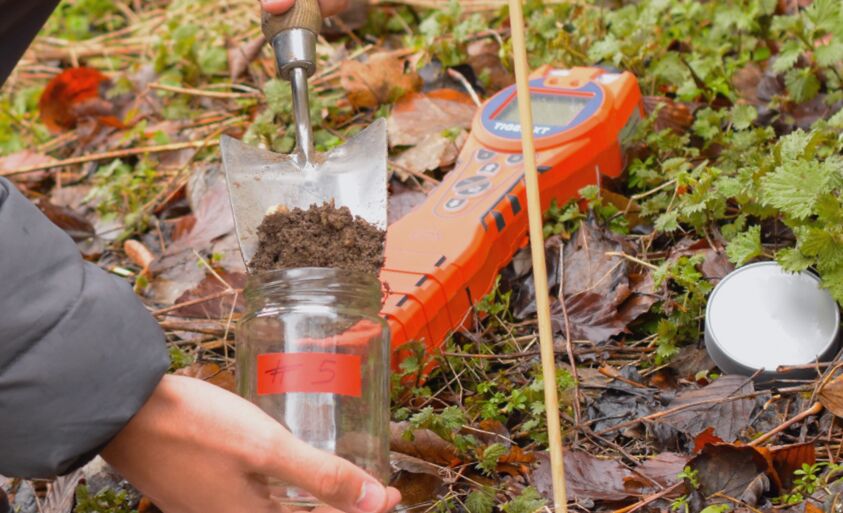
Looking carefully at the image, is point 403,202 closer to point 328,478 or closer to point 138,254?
point 138,254

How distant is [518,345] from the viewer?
2.24 metres

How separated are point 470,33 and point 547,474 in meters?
1.80

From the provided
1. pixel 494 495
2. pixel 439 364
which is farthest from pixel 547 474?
pixel 439 364

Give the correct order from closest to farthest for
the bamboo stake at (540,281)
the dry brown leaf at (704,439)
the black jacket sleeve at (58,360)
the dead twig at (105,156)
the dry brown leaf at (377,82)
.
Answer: the black jacket sleeve at (58,360), the bamboo stake at (540,281), the dry brown leaf at (704,439), the dry brown leaf at (377,82), the dead twig at (105,156)

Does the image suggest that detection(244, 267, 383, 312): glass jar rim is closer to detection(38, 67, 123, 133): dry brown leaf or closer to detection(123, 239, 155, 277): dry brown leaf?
detection(123, 239, 155, 277): dry brown leaf

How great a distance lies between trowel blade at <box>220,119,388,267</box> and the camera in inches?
84.4

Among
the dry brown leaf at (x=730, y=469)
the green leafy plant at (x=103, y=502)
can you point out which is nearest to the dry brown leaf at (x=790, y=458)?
the dry brown leaf at (x=730, y=469)

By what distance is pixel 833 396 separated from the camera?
1.79m

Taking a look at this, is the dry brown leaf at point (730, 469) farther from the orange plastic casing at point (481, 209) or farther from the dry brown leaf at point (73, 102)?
the dry brown leaf at point (73, 102)

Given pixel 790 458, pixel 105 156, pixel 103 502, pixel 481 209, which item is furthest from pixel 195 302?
pixel 790 458

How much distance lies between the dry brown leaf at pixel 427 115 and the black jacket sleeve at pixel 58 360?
5.21 ft

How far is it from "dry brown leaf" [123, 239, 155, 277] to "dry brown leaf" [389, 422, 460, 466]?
1.17 meters

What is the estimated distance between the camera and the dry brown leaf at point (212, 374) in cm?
220

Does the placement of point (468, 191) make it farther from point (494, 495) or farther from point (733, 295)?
point (494, 495)
